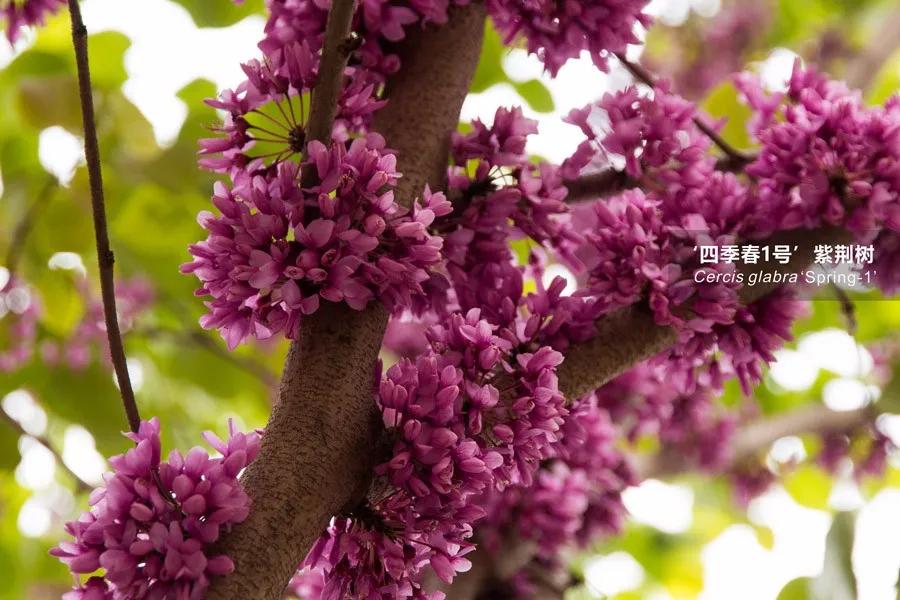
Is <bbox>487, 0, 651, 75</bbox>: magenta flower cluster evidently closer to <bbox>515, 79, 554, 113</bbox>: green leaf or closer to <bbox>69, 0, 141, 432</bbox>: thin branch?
<bbox>69, 0, 141, 432</bbox>: thin branch

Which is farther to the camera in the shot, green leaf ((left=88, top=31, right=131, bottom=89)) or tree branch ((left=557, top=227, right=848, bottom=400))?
green leaf ((left=88, top=31, right=131, bottom=89))

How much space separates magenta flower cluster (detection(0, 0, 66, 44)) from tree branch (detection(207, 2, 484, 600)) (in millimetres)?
880

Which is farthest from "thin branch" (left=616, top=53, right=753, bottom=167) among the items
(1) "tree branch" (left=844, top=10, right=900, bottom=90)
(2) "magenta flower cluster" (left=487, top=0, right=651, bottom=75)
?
(1) "tree branch" (left=844, top=10, right=900, bottom=90)

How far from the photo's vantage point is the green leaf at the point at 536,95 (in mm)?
2764

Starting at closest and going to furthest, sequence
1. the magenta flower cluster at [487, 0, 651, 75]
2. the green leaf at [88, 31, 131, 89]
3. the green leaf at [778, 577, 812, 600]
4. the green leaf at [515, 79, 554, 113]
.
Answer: the magenta flower cluster at [487, 0, 651, 75], the green leaf at [778, 577, 812, 600], the green leaf at [88, 31, 131, 89], the green leaf at [515, 79, 554, 113]

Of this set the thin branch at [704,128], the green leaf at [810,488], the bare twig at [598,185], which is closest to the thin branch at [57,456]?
the bare twig at [598,185]

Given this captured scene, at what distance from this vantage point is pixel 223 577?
1.04 m

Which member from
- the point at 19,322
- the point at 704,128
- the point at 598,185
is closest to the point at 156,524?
the point at 598,185

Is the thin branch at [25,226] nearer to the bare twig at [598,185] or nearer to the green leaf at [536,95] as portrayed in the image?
the green leaf at [536,95]

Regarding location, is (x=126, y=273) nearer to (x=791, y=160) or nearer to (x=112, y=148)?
(x=112, y=148)

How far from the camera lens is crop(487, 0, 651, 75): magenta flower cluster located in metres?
1.59

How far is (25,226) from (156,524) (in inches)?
66.2

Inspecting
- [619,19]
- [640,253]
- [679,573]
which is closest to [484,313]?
[640,253]

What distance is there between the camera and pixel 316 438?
1164 millimetres
